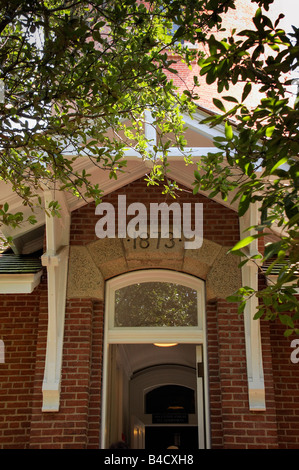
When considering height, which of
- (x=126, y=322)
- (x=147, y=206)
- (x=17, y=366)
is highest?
(x=147, y=206)

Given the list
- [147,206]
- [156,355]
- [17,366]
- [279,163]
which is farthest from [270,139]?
[156,355]

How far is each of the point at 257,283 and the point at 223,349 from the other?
2.86 ft

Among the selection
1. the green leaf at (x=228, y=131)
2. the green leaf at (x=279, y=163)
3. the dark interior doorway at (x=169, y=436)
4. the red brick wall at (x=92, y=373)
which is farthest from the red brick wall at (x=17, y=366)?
the dark interior doorway at (x=169, y=436)

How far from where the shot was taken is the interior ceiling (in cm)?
1173

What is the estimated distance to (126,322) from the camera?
23.4ft

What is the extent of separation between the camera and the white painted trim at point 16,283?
6.34 m

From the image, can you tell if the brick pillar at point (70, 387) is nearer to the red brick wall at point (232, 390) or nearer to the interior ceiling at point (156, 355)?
the red brick wall at point (232, 390)

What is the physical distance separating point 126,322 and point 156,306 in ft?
1.44

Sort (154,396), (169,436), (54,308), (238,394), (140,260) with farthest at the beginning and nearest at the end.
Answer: (169,436) → (154,396) → (140,260) → (54,308) → (238,394)

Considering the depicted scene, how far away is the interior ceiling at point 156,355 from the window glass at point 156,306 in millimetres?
4003

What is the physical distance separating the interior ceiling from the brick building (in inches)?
163

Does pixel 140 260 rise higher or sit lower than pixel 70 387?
higher

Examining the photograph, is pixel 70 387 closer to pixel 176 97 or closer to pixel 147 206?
pixel 147 206
